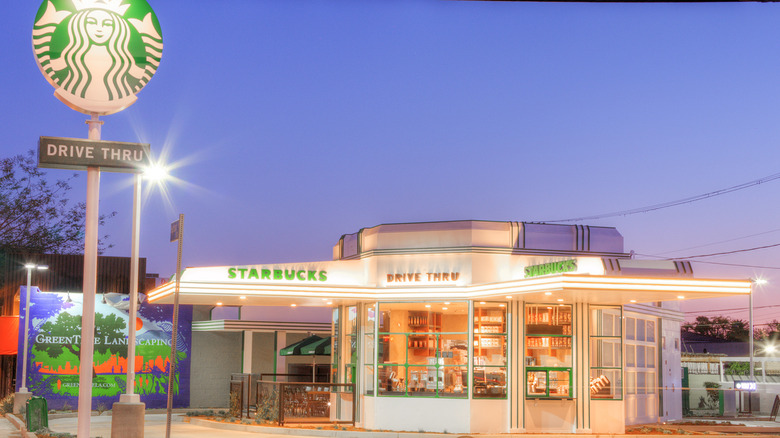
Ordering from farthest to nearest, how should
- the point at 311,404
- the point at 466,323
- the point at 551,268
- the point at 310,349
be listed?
the point at 310,349 → the point at 311,404 → the point at 466,323 → the point at 551,268

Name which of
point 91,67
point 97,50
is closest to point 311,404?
point 91,67

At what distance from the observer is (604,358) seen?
2420 centimetres

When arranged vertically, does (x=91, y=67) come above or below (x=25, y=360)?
above

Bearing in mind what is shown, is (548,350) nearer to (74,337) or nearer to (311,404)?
(311,404)

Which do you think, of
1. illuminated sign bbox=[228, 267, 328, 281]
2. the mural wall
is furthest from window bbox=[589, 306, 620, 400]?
the mural wall

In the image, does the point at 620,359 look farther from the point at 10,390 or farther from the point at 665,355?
the point at 10,390

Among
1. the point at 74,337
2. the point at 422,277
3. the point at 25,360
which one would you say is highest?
the point at 422,277

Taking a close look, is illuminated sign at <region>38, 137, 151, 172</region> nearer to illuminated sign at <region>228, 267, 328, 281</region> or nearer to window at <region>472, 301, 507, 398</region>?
illuminated sign at <region>228, 267, 328, 281</region>

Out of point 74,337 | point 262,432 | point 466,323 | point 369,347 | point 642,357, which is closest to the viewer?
point 262,432

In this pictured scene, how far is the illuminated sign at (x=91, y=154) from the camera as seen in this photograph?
36.1ft

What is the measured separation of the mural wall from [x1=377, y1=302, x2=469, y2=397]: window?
12.7 m

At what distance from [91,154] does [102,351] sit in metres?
24.2

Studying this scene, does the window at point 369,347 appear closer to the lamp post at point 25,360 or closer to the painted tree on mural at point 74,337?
the lamp post at point 25,360

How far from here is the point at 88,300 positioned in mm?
11672
